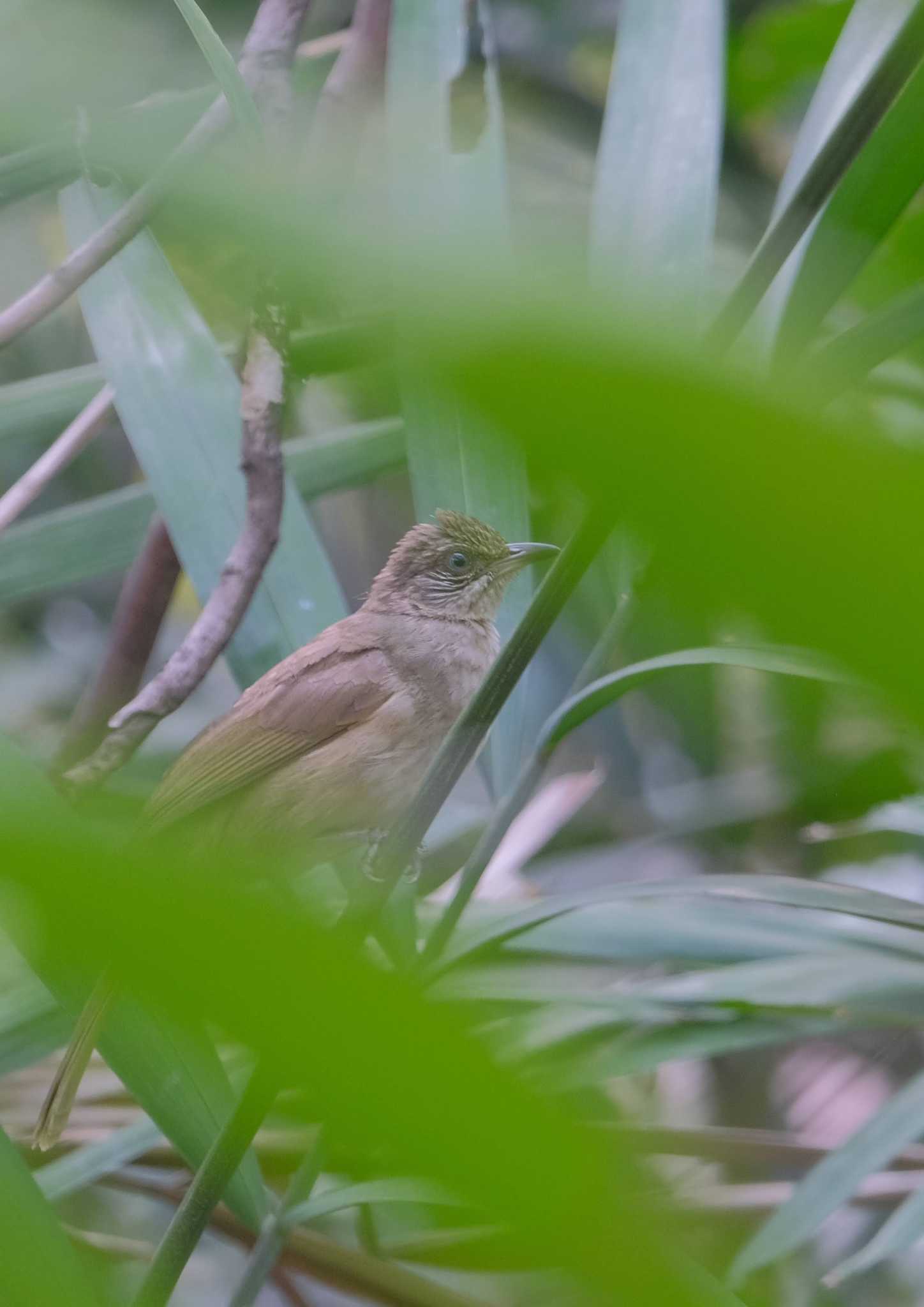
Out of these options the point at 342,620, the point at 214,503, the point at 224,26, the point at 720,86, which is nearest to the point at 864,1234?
the point at 342,620

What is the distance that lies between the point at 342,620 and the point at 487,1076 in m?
2.47

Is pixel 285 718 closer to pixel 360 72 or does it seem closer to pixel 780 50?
pixel 360 72

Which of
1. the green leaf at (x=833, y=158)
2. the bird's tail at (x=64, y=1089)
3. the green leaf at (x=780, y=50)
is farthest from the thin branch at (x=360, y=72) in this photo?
the green leaf at (x=833, y=158)

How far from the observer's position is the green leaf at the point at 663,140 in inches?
83.0

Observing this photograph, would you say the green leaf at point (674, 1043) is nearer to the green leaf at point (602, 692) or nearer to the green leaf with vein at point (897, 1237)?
the green leaf with vein at point (897, 1237)

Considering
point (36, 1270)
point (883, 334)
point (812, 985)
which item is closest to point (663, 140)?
point (883, 334)

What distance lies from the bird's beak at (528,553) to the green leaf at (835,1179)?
3.77 ft

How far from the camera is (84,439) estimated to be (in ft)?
9.45

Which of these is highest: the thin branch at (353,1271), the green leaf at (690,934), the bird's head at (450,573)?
the bird's head at (450,573)

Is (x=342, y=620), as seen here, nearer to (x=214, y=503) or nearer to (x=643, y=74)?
(x=214, y=503)

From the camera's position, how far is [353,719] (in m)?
2.90

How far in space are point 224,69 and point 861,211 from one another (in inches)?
38.0

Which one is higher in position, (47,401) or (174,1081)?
(47,401)

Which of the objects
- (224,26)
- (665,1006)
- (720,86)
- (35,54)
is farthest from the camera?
(224,26)
